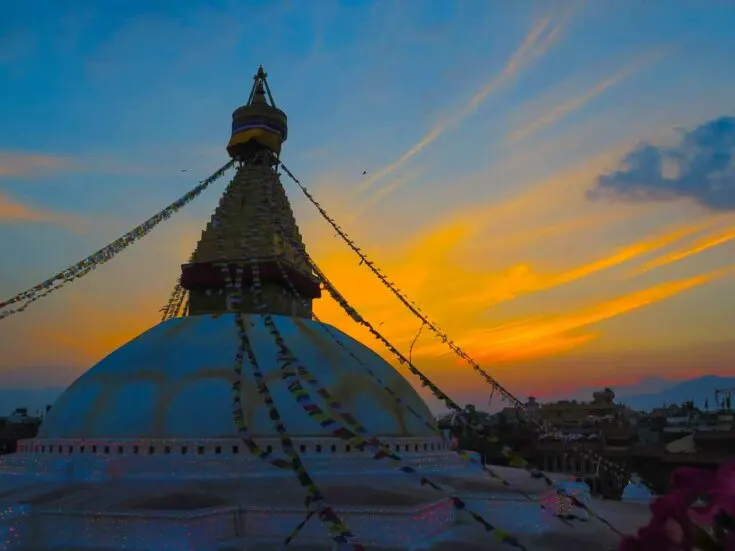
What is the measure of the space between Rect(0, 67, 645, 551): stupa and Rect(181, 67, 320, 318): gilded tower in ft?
0.13

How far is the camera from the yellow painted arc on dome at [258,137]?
17547 mm

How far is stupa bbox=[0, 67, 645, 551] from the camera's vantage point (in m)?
9.82

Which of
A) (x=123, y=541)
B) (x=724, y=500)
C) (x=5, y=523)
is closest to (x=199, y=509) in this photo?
(x=123, y=541)

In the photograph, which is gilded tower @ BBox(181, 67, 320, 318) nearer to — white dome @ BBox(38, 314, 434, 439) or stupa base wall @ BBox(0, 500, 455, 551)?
white dome @ BBox(38, 314, 434, 439)

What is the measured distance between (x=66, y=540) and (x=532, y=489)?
7594 millimetres

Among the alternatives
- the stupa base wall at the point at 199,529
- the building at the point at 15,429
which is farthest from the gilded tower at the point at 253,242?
the building at the point at 15,429

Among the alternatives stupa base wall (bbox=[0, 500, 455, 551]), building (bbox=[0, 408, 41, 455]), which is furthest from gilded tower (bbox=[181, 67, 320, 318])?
building (bbox=[0, 408, 41, 455])

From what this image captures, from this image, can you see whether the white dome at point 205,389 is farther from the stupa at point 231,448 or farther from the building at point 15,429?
the building at point 15,429

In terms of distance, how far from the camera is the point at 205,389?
12.6 m

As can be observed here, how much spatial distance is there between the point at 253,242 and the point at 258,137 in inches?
130

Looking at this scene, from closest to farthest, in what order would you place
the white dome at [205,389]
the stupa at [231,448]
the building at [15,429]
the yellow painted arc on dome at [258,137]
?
the stupa at [231,448]
the white dome at [205,389]
the yellow painted arc on dome at [258,137]
the building at [15,429]

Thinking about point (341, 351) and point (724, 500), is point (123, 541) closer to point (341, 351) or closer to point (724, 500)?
point (341, 351)

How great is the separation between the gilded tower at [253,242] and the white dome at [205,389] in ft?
3.85

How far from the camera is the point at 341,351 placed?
14461 millimetres
